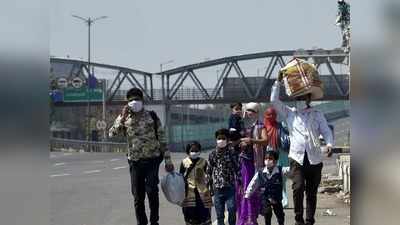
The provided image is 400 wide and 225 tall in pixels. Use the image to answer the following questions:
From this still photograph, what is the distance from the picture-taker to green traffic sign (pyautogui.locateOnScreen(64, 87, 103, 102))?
6938 cm

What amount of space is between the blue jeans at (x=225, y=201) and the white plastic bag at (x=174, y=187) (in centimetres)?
51

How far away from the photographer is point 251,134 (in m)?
8.54

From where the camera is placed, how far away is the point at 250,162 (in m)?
8.41

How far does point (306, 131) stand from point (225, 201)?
4.99 feet

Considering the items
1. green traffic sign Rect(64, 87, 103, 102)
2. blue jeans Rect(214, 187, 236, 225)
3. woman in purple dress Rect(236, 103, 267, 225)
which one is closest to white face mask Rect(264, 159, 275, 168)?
woman in purple dress Rect(236, 103, 267, 225)

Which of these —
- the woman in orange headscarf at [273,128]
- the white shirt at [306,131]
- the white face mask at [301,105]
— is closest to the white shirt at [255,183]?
the woman in orange headscarf at [273,128]

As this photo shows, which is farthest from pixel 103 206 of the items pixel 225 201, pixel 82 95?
pixel 82 95

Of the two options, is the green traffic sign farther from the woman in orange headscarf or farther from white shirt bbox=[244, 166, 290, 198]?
white shirt bbox=[244, 166, 290, 198]

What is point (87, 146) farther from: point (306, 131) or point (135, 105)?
point (306, 131)

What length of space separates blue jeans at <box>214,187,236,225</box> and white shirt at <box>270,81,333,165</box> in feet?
3.84

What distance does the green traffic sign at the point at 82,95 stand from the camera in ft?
228

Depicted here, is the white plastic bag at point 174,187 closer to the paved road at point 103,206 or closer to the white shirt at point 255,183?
the white shirt at point 255,183
